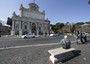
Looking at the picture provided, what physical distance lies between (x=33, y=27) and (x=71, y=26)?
92.5ft

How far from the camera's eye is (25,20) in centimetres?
6781

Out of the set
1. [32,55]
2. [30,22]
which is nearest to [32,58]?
[32,55]

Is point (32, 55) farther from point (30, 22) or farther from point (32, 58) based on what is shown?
point (30, 22)

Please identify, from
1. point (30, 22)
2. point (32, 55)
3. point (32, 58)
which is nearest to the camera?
point (32, 58)

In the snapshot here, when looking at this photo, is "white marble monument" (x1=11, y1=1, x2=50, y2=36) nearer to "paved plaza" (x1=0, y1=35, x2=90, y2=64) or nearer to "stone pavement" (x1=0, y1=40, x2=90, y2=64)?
"paved plaza" (x1=0, y1=35, x2=90, y2=64)

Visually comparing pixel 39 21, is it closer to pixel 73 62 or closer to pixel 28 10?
pixel 28 10

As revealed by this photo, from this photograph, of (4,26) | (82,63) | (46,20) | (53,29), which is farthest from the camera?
(53,29)

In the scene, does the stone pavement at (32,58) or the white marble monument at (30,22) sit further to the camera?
the white marble monument at (30,22)

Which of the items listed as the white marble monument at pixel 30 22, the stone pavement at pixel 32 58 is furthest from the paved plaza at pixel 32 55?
the white marble monument at pixel 30 22

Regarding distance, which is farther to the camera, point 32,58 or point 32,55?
point 32,55

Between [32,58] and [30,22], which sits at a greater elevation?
[30,22]

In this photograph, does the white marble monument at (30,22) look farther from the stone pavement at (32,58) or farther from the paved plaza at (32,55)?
the stone pavement at (32,58)

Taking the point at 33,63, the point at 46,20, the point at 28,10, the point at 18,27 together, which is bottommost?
the point at 33,63

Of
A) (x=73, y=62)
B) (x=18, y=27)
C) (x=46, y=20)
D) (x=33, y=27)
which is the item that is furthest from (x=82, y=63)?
(x=46, y=20)
